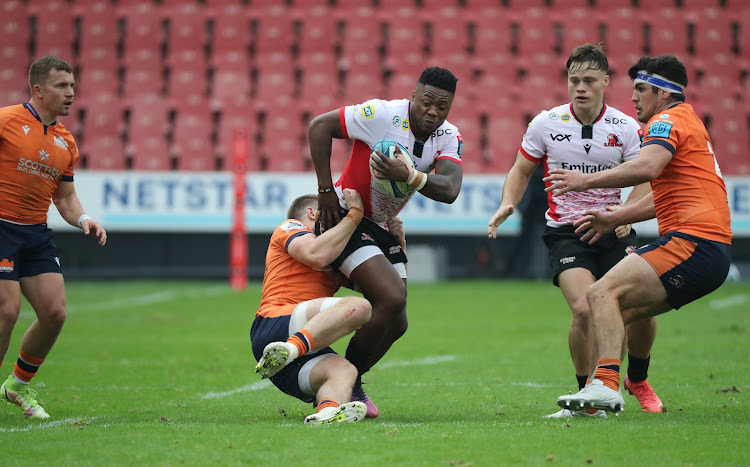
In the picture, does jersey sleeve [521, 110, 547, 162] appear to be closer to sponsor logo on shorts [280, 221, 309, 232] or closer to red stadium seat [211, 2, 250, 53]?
sponsor logo on shorts [280, 221, 309, 232]

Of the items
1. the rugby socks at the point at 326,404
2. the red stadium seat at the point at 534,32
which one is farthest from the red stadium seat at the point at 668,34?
the rugby socks at the point at 326,404

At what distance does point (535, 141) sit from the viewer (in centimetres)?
700

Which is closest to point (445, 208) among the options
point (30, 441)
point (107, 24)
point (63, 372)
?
point (107, 24)

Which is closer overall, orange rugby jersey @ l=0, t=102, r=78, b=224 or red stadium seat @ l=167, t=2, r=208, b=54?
orange rugby jersey @ l=0, t=102, r=78, b=224

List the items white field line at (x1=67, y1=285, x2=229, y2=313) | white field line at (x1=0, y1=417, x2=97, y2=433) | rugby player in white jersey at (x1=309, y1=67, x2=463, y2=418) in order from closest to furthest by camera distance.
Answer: white field line at (x1=0, y1=417, x2=97, y2=433) → rugby player in white jersey at (x1=309, y1=67, x2=463, y2=418) → white field line at (x1=67, y1=285, x2=229, y2=313)

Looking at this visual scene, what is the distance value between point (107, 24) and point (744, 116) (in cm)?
1682

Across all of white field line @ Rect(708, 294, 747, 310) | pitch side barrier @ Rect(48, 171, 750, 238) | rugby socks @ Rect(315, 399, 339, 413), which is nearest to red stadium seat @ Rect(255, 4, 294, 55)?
pitch side barrier @ Rect(48, 171, 750, 238)

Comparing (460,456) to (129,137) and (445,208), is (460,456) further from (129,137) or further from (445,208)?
(129,137)

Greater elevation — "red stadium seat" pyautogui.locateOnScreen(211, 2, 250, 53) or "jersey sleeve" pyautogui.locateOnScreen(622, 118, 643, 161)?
"red stadium seat" pyautogui.locateOnScreen(211, 2, 250, 53)

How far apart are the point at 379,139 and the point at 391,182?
1.21 feet

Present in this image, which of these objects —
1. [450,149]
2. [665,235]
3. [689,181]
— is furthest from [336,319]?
[689,181]

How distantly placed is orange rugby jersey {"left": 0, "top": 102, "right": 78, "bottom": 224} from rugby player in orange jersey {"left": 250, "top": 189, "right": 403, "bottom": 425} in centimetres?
173

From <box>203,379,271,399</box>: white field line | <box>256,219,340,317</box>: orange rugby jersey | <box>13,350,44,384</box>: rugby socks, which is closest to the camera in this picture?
<box>256,219,340,317</box>: orange rugby jersey

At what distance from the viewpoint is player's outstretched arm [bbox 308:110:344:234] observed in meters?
6.39
